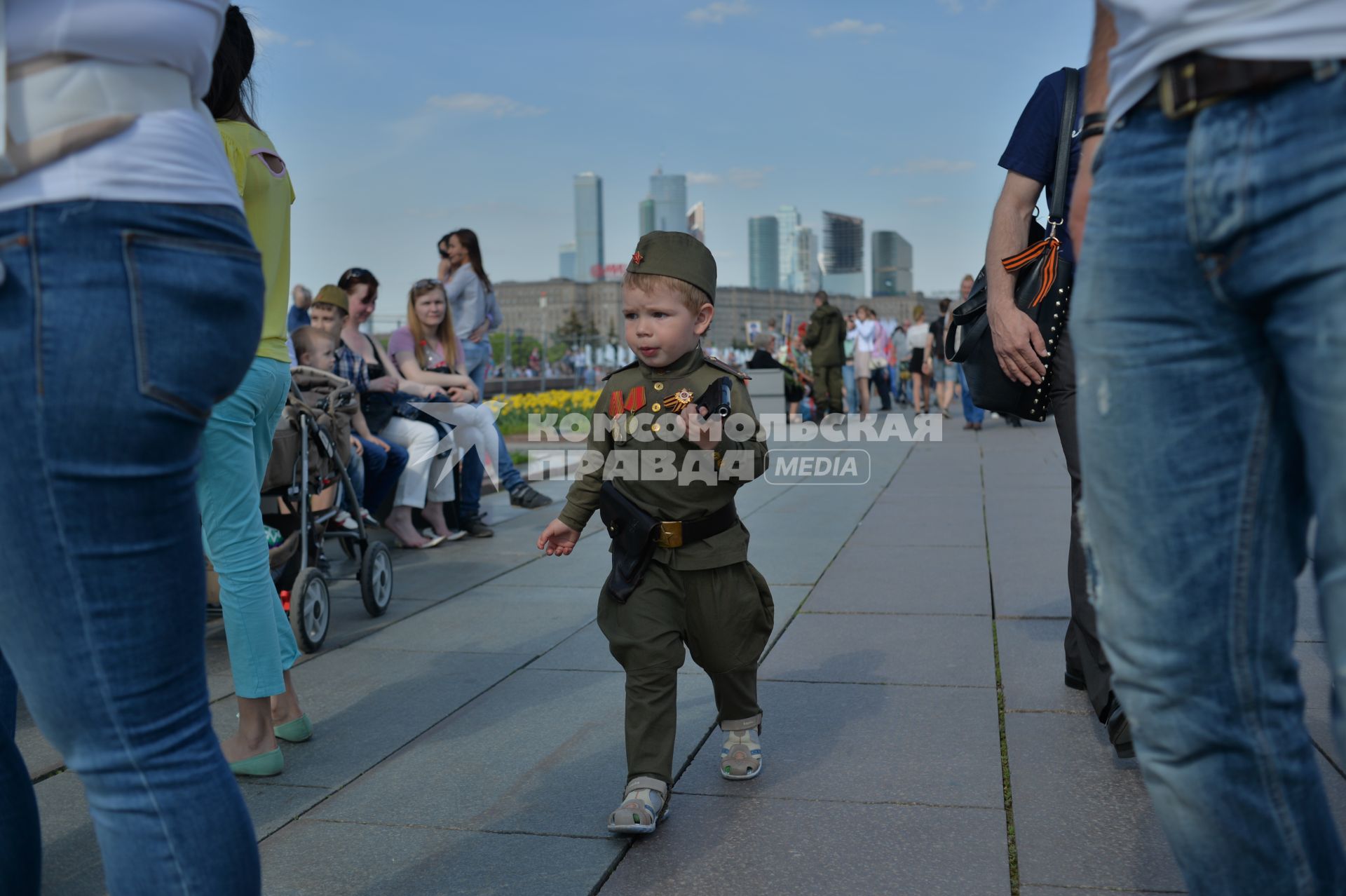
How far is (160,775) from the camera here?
151 cm

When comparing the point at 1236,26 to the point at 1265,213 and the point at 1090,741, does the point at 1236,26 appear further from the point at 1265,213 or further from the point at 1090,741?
the point at 1090,741

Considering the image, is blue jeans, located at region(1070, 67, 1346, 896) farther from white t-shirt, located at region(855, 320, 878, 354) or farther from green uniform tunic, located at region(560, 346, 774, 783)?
white t-shirt, located at region(855, 320, 878, 354)

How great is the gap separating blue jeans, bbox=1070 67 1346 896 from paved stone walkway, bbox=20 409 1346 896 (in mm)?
1213

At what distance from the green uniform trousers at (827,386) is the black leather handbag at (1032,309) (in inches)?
609

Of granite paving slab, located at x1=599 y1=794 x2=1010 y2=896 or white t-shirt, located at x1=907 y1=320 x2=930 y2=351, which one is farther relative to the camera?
white t-shirt, located at x1=907 y1=320 x2=930 y2=351

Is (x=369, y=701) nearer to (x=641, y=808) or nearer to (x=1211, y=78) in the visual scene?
(x=641, y=808)

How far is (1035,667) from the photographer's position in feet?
13.7

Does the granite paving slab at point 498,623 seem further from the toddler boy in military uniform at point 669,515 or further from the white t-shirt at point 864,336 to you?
the white t-shirt at point 864,336

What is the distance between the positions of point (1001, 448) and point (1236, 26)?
12380 millimetres

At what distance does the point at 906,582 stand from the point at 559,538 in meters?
3.04

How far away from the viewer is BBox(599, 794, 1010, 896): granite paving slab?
2.56 meters

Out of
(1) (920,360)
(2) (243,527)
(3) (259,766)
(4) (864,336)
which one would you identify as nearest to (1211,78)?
(2) (243,527)

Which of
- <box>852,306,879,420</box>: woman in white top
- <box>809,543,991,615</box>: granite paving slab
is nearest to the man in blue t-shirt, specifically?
<box>809,543,991,615</box>: granite paving slab

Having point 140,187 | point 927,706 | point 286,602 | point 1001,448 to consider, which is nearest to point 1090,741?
point 927,706
